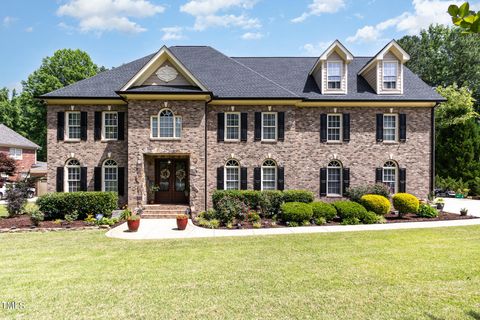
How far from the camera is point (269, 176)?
56.5 feet

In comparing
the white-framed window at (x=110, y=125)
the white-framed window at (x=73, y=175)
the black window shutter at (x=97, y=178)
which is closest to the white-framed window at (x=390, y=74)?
the white-framed window at (x=110, y=125)

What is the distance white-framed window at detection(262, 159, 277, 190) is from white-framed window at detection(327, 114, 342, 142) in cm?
409

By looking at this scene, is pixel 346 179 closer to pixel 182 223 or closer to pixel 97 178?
pixel 182 223

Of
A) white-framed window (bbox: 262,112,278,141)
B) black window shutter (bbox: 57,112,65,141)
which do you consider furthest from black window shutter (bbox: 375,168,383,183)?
black window shutter (bbox: 57,112,65,141)

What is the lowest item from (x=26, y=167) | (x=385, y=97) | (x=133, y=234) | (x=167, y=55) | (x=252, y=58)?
(x=133, y=234)

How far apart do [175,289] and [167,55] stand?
44.1 feet

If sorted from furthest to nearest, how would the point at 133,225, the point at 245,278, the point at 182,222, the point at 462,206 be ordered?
the point at 462,206
the point at 182,222
the point at 133,225
the point at 245,278

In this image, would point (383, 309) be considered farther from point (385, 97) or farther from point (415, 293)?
point (385, 97)

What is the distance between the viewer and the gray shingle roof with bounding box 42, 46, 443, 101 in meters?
17.0

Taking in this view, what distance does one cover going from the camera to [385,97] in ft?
57.5

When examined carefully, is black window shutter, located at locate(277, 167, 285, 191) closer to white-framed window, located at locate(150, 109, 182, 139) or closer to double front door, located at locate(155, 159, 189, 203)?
double front door, located at locate(155, 159, 189, 203)

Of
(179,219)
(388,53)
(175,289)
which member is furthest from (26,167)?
(388,53)

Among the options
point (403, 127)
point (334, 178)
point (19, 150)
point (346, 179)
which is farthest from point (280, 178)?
point (19, 150)

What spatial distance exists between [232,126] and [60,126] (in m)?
10.4
